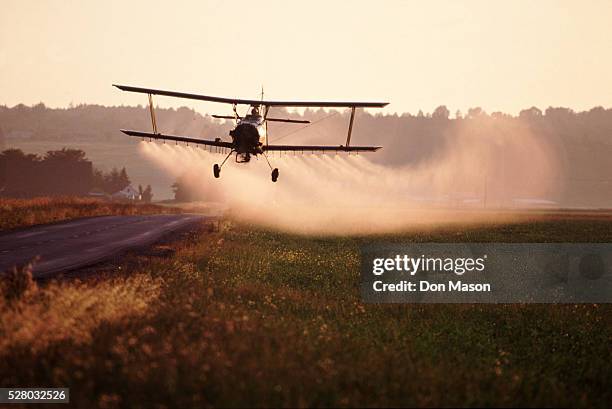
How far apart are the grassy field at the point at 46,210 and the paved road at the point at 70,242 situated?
1.90 m

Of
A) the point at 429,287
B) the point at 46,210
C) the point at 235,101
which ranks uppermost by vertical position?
the point at 235,101

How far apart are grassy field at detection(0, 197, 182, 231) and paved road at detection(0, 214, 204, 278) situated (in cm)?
190

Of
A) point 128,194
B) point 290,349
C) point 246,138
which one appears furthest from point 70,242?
point 128,194

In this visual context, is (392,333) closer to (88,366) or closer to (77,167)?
(88,366)

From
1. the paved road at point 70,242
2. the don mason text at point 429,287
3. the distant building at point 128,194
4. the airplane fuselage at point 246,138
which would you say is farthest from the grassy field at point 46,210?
the distant building at point 128,194

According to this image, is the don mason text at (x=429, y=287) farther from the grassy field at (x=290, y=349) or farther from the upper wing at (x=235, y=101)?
the upper wing at (x=235, y=101)

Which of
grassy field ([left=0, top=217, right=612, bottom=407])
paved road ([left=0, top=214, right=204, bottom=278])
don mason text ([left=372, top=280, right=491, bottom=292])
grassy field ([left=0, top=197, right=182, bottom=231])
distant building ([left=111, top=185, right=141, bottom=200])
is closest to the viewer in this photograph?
grassy field ([left=0, top=217, right=612, bottom=407])

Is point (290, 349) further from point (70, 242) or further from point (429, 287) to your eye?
point (70, 242)

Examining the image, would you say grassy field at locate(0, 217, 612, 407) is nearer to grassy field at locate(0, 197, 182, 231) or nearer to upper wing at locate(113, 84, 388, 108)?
upper wing at locate(113, 84, 388, 108)

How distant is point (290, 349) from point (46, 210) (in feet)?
122

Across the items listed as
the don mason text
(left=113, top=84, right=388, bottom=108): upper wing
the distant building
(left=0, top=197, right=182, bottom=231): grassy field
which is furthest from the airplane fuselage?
the distant building

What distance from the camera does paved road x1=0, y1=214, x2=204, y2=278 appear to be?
65.7 ft

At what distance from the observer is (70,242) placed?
85.9 feet

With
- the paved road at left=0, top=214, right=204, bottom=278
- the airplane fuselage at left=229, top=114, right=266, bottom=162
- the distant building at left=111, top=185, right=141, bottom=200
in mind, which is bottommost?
the distant building at left=111, top=185, right=141, bottom=200
